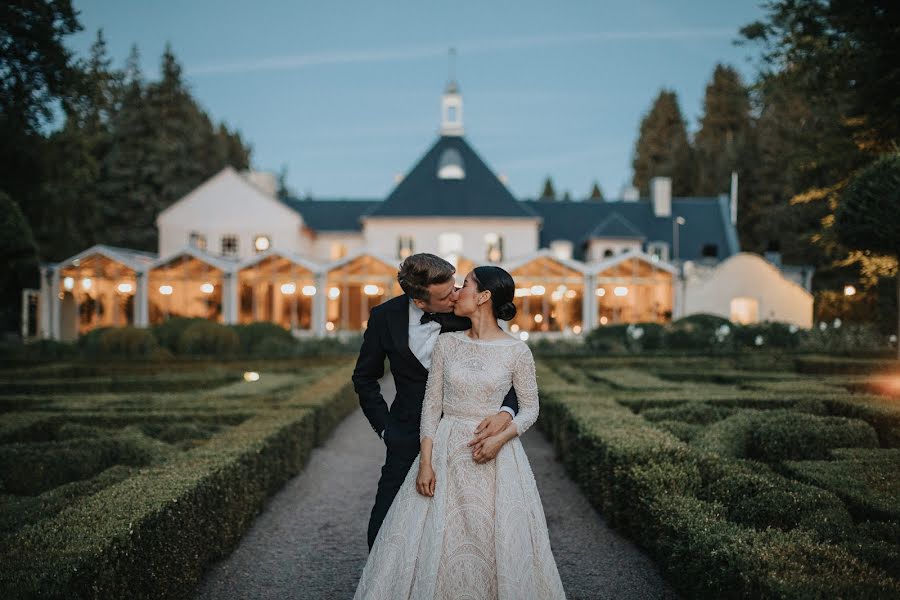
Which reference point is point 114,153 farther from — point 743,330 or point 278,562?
point 278,562

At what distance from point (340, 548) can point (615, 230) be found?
30.4m

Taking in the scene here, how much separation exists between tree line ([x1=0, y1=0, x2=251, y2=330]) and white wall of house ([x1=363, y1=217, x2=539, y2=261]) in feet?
41.9

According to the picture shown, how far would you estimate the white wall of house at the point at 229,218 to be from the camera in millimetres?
33969

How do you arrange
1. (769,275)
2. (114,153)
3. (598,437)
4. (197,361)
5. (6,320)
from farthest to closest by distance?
(114,153), (6,320), (769,275), (197,361), (598,437)

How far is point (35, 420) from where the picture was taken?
8.38 metres

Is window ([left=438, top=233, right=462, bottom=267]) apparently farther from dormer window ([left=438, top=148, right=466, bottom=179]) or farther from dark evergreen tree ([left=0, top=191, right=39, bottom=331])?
dark evergreen tree ([left=0, top=191, right=39, bottom=331])

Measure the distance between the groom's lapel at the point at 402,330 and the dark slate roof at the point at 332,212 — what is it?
1353 inches

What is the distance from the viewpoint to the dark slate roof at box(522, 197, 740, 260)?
37.1 m

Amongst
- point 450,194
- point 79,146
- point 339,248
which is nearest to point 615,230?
point 450,194

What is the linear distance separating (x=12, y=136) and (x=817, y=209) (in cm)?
3010

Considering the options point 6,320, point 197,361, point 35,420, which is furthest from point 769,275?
point 6,320

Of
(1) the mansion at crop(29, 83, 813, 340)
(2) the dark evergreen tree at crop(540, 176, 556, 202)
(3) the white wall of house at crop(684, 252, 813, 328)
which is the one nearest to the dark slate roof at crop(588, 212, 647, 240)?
(1) the mansion at crop(29, 83, 813, 340)

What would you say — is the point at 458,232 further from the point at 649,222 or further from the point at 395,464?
the point at 395,464

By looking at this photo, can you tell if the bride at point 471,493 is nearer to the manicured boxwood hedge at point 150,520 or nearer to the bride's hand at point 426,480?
the bride's hand at point 426,480
